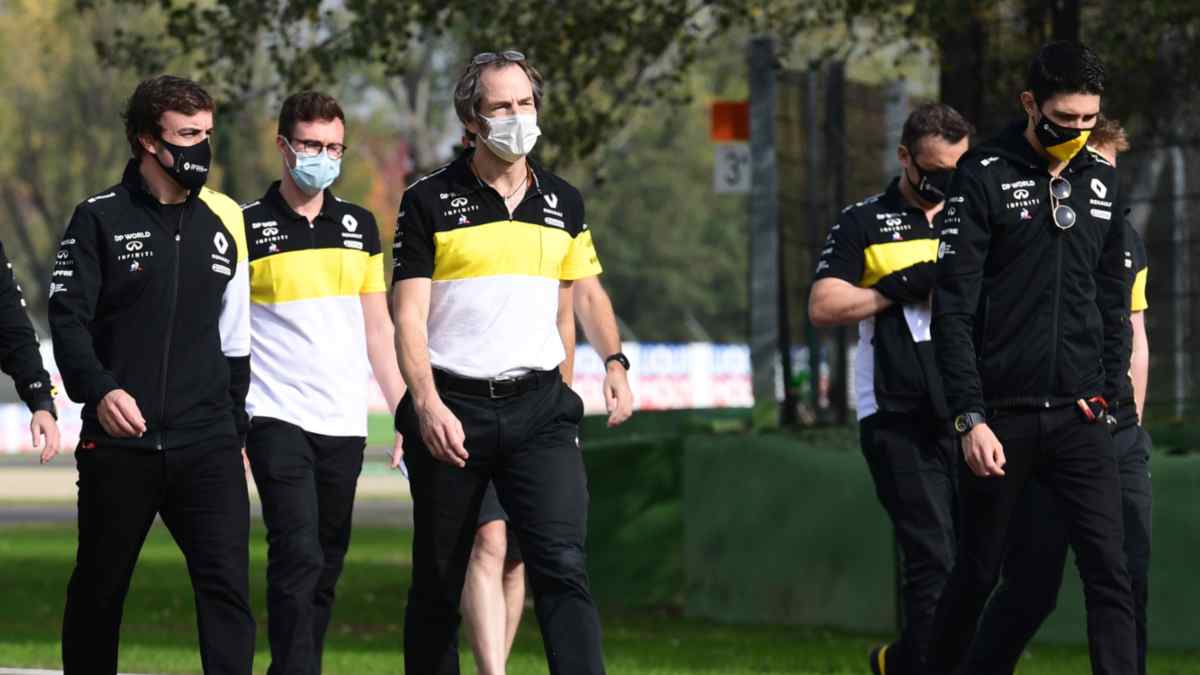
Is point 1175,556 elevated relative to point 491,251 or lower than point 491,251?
lower

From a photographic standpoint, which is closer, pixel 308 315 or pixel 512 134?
pixel 512 134

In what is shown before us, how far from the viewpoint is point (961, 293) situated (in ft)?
26.3

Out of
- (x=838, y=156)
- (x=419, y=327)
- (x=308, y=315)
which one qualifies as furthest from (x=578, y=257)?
(x=838, y=156)

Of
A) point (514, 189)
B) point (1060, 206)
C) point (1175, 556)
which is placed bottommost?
point (1175, 556)

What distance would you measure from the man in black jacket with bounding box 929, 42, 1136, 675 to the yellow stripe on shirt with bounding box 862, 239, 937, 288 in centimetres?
156

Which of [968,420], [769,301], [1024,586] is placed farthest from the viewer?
[769,301]

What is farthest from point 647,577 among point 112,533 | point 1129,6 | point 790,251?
point 112,533

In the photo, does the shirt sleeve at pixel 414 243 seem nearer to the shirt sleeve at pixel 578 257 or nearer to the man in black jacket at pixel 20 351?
the shirt sleeve at pixel 578 257

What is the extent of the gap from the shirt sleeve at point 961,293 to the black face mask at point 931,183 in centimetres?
163

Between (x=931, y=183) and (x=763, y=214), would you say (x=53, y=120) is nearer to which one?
(x=763, y=214)

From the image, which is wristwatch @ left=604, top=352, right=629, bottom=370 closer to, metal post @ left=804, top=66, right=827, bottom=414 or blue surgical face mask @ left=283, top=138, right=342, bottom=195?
blue surgical face mask @ left=283, top=138, right=342, bottom=195

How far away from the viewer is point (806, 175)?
1705cm

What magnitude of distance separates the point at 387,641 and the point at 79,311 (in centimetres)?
709

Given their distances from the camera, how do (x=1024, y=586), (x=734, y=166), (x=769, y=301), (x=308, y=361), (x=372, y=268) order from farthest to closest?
(x=734, y=166) → (x=769, y=301) → (x=372, y=268) → (x=308, y=361) → (x=1024, y=586)
